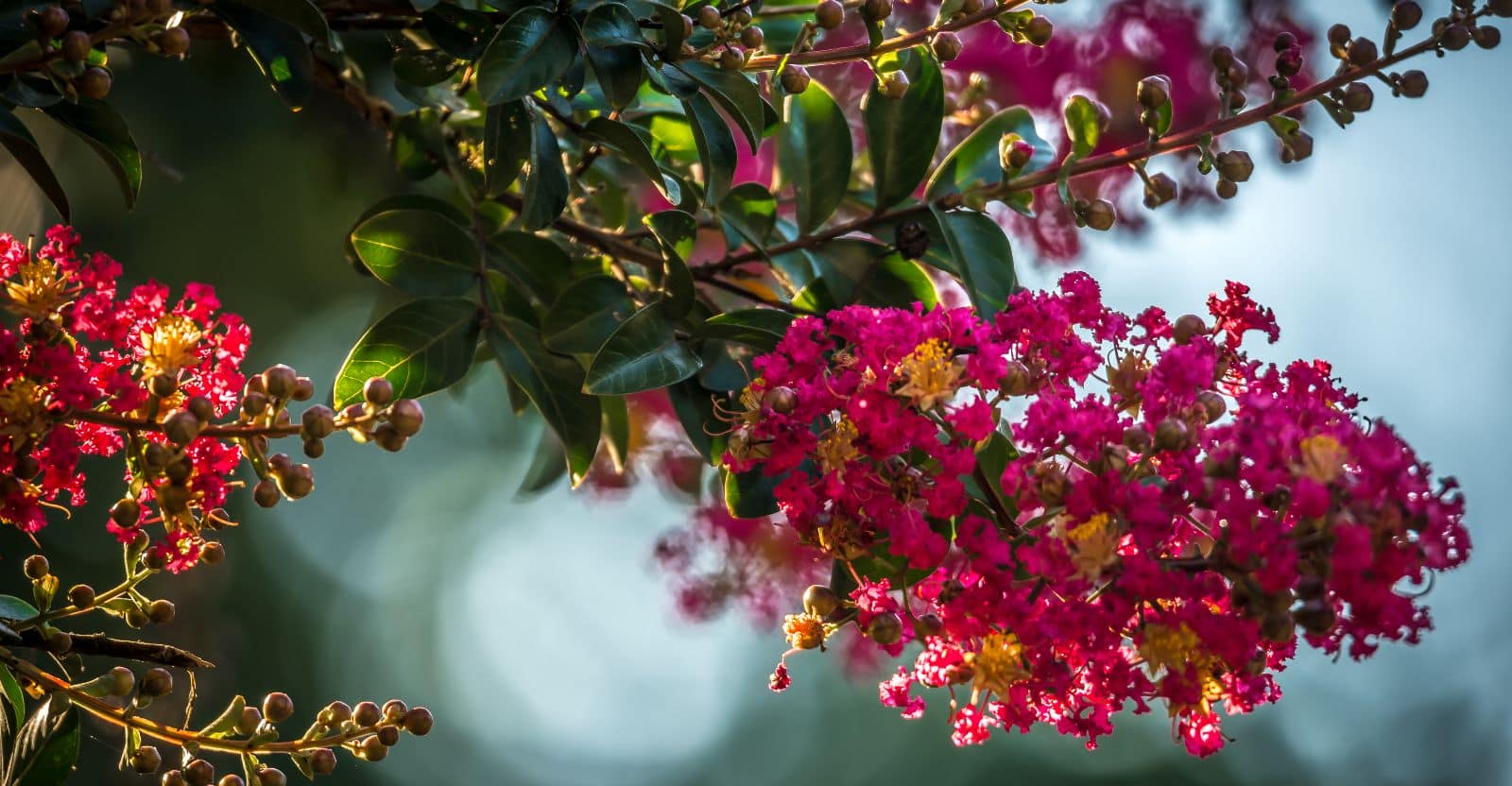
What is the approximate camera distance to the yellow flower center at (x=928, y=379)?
31.6 inches

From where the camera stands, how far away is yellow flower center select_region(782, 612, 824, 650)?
0.86 metres

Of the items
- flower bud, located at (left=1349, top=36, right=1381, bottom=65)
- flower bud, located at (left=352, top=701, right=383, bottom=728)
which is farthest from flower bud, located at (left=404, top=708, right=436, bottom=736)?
flower bud, located at (left=1349, top=36, right=1381, bottom=65)

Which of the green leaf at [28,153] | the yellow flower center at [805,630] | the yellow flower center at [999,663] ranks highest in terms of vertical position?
the yellow flower center at [999,663]

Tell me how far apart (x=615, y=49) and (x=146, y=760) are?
553 millimetres

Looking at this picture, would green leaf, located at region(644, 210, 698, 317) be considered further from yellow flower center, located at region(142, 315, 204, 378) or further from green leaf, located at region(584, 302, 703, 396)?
yellow flower center, located at region(142, 315, 204, 378)

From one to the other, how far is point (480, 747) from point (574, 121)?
4678 millimetres

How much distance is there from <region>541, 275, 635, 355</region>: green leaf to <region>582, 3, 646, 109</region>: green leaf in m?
0.17

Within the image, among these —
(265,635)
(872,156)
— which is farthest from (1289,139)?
(265,635)

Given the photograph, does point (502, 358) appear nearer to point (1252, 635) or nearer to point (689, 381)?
point (689, 381)

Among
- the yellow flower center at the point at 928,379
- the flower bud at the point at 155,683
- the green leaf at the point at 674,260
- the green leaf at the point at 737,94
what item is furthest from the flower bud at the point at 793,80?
the flower bud at the point at 155,683

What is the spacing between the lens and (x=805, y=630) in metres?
0.86

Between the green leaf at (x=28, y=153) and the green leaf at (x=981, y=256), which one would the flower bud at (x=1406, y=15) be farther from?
the green leaf at (x=28, y=153)

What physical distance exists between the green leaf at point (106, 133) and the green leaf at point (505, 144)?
0.78 ft

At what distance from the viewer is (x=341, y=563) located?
4.57 m
